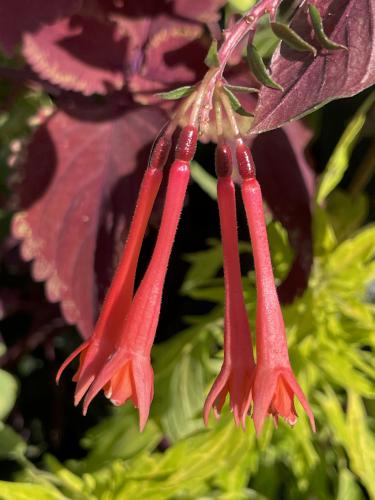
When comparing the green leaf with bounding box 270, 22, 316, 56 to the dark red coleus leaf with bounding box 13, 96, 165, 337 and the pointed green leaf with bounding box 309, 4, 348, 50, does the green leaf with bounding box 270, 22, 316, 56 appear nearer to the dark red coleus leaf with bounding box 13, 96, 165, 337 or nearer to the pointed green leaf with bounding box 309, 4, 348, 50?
the pointed green leaf with bounding box 309, 4, 348, 50

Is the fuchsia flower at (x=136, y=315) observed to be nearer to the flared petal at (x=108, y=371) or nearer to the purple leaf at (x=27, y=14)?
the flared petal at (x=108, y=371)

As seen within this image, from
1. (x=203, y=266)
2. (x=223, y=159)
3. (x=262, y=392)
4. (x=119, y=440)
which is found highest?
(x=223, y=159)

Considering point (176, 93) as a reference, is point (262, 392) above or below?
below

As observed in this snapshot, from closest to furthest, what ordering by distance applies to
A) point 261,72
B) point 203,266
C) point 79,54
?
point 261,72, point 79,54, point 203,266

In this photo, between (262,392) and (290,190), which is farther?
(290,190)

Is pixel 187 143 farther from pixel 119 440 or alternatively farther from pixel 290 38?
pixel 119 440

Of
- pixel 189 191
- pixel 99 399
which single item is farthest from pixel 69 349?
pixel 189 191

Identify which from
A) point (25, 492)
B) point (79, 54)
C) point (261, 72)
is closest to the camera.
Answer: point (261, 72)

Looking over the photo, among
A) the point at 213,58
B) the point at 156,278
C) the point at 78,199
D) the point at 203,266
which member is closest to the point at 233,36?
the point at 213,58
